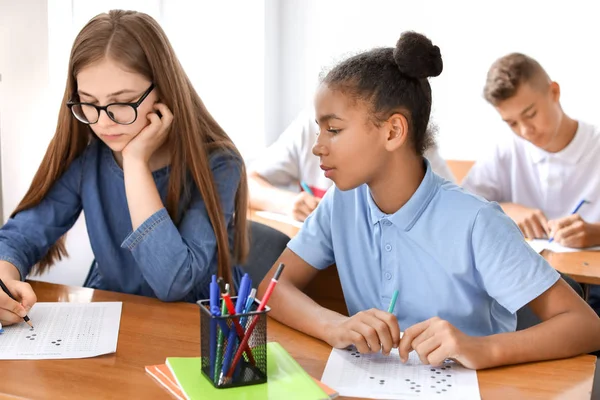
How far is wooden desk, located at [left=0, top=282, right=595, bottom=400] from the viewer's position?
1158 millimetres

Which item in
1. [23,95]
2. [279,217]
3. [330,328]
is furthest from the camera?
[279,217]

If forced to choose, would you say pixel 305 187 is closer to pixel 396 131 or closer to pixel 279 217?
pixel 279 217

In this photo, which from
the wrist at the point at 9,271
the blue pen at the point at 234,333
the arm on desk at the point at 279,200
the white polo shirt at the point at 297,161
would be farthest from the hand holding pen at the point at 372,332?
the white polo shirt at the point at 297,161

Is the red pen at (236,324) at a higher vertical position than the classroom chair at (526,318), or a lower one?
higher

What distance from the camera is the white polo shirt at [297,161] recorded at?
295cm

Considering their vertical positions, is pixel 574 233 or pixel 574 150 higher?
pixel 574 150

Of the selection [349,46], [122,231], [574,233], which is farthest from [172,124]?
[349,46]

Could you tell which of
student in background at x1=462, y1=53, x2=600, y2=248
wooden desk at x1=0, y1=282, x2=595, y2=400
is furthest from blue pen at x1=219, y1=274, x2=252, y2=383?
student in background at x1=462, y1=53, x2=600, y2=248

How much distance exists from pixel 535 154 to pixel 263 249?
1.28 meters

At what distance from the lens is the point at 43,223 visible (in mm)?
1780

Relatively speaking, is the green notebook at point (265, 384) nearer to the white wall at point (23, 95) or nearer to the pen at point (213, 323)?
the pen at point (213, 323)

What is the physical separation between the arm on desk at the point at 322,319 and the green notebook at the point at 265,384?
Result: 0.39ft

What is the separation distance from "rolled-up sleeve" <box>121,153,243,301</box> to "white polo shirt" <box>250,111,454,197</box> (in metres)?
1.29

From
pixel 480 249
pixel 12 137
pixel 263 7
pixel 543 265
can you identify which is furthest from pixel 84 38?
pixel 263 7
